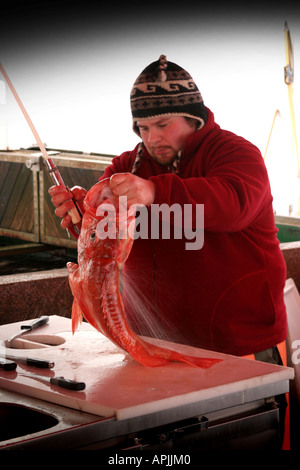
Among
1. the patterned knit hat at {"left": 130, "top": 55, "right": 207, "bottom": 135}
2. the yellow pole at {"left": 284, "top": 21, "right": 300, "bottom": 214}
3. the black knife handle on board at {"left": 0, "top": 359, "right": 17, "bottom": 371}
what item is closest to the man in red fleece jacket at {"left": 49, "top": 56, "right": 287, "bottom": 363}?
the patterned knit hat at {"left": 130, "top": 55, "right": 207, "bottom": 135}

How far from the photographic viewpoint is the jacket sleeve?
176 cm

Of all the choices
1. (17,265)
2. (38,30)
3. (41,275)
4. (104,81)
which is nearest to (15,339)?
(41,275)

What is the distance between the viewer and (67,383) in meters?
1.58

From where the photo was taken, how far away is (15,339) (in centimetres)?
212

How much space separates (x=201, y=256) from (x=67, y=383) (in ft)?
2.50

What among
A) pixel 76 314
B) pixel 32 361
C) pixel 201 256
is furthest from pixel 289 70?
pixel 32 361

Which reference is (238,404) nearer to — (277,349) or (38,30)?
(277,349)

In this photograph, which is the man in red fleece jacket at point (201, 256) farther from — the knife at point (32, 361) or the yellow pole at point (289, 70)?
the yellow pole at point (289, 70)

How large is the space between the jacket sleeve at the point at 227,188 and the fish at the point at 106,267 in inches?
5.2

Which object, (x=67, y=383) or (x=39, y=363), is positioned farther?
(x=39, y=363)

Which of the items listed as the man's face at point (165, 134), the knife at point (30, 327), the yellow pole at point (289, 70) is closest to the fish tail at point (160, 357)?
the knife at point (30, 327)

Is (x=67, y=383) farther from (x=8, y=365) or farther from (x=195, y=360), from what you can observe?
(x=195, y=360)

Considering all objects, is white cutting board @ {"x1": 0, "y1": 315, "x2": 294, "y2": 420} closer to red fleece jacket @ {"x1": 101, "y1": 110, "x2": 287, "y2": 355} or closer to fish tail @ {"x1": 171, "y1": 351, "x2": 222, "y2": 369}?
fish tail @ {"x1": 171, "y1": 351, "x2": 222, "y2": 369}
